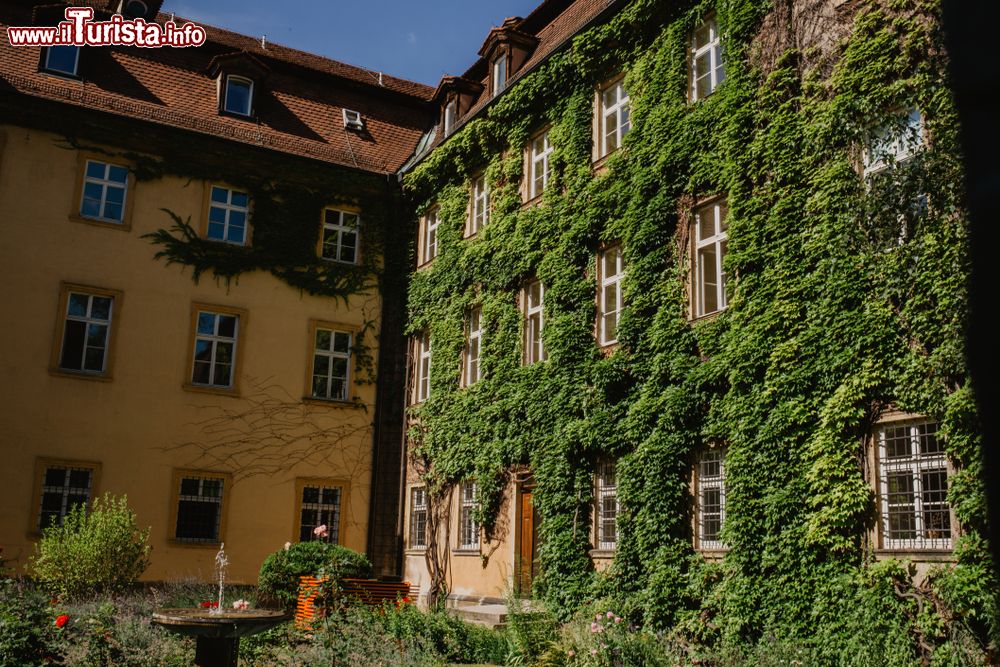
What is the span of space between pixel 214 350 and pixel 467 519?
6.82m

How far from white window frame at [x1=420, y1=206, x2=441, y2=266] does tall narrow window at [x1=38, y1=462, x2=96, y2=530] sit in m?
8.41

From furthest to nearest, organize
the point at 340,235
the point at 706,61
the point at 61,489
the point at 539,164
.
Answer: the point at 340,235 → the point at 61,489 → the point at 539,164 → the point at 706,61

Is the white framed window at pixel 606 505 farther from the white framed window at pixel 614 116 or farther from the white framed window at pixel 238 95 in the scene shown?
the white framed window at pixel 238 95

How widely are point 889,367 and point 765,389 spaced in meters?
1.69

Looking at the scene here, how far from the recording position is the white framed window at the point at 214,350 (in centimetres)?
2064

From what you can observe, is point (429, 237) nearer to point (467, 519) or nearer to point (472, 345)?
point (472, 345)

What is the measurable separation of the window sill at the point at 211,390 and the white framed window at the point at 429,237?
5164 millimetres

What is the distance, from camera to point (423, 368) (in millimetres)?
21500

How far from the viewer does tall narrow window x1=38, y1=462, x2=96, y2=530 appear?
18.7m

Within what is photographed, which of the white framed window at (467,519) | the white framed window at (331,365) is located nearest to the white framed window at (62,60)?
the white framed window at (331,365)

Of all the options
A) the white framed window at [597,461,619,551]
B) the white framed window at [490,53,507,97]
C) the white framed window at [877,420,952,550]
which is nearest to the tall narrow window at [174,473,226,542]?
the white framed window at [597,461,619,551]

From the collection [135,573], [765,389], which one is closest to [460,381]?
[135,573]

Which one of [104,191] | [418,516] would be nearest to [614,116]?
[418,516]

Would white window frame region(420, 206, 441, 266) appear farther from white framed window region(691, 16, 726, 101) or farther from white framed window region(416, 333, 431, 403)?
white framed window region(691, 16, 726, 101)
